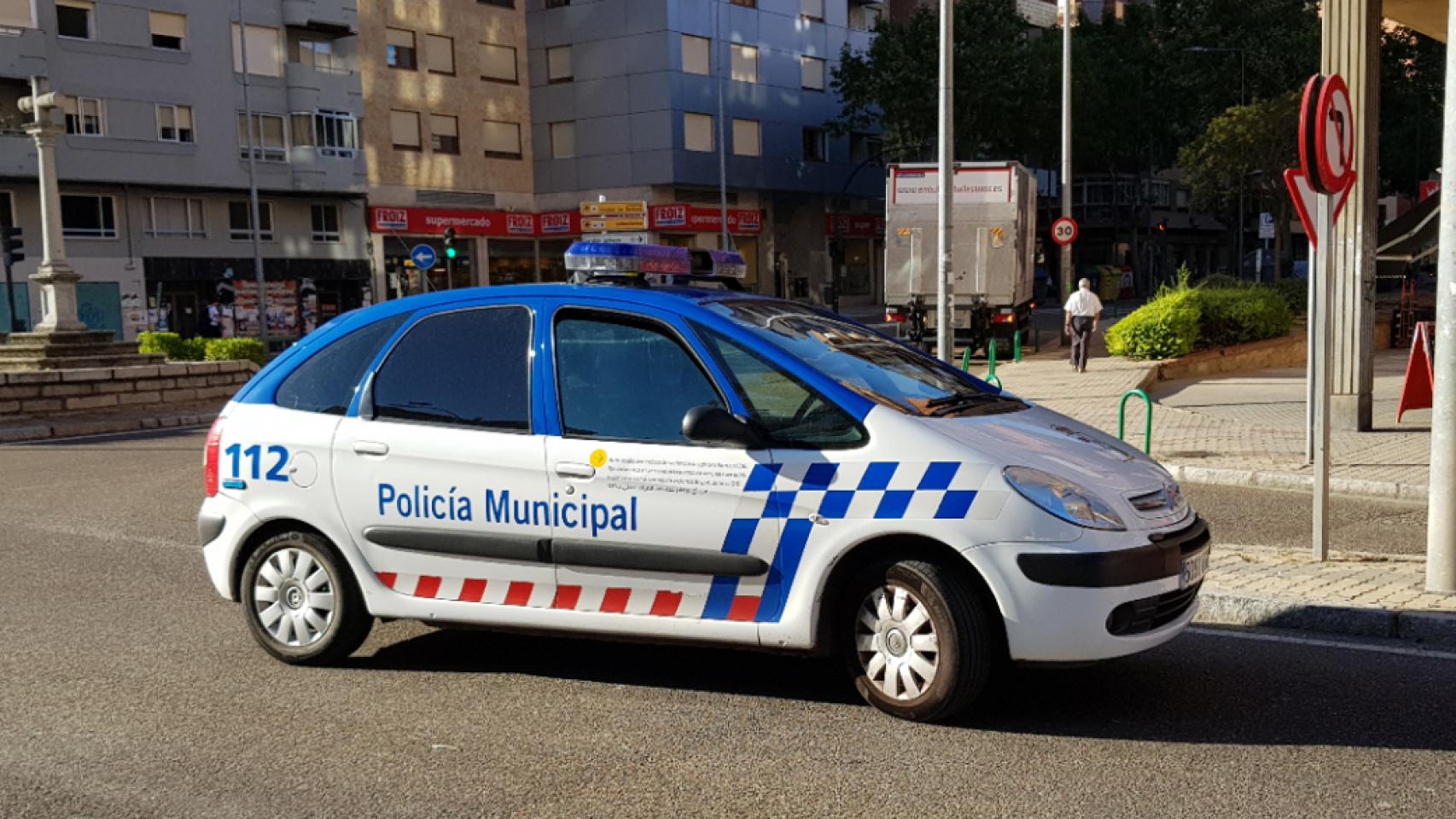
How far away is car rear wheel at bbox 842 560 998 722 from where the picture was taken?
185 inches

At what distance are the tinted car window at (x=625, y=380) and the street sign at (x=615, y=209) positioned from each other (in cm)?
2884

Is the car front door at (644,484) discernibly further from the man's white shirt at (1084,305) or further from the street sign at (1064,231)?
the street sign at (1064,231)

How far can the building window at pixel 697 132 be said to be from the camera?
5047cm

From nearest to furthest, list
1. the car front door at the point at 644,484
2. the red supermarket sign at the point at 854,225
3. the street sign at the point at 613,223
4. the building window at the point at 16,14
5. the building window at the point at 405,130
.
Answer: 1. the car front door at the point at 644,484
2. the street sign at the point at 613,223
3. the building window at the point at 16,14
4. the building window at the point at 405,130
5. the red supermarket sign at the point at 854,225

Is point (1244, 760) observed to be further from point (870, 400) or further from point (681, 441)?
point (681, 441)

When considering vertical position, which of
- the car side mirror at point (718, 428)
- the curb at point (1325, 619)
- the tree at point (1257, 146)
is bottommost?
the curb at point (1325, 619)

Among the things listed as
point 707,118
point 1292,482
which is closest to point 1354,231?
point 1292,482

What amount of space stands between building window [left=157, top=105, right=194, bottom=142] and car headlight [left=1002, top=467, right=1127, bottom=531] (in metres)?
42.8

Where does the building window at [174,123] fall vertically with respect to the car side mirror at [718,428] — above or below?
above

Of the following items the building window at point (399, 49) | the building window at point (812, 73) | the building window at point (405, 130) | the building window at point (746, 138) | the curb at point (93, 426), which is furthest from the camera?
the building window at point (812, 73)

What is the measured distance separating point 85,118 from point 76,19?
2969 mm

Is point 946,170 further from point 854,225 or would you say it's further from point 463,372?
point 854,225

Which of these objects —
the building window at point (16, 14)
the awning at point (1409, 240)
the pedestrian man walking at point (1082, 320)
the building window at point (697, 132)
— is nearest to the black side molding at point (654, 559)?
the awning at point (1409, 240)

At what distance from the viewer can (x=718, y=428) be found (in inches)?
192
